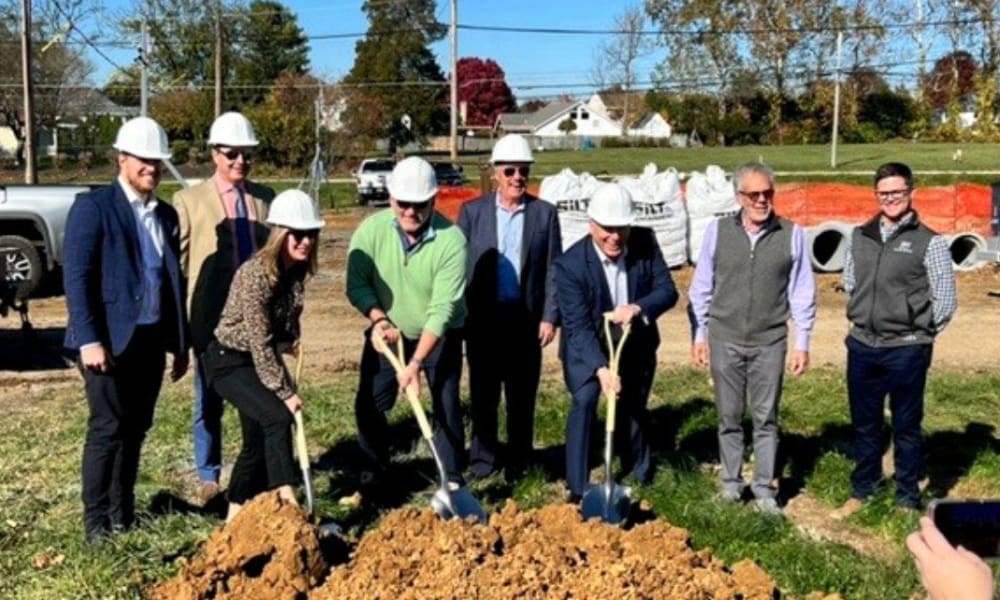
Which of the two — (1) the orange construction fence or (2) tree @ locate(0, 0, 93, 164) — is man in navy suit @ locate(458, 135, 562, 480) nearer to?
(1) the orange construction fence

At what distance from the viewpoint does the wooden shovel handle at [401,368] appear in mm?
5082

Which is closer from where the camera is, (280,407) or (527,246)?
(280,407)

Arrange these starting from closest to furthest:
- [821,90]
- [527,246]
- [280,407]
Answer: [280,407]
[527,246]
[821,90]

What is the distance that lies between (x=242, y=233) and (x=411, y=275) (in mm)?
822

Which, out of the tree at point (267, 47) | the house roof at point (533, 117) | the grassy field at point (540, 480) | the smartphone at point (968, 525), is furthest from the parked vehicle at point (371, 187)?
the house roof at point (533, 117)

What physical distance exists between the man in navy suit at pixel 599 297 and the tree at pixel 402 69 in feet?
165

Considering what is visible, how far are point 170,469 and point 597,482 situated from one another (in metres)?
2.40

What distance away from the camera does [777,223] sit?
5.46 metres

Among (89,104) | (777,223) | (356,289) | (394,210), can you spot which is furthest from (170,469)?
(89,104)

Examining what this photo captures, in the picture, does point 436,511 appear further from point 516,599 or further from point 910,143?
point 910,143

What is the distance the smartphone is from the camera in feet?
5.38

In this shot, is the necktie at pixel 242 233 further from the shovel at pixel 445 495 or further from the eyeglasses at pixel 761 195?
the eyeglasses at pixel 761 195

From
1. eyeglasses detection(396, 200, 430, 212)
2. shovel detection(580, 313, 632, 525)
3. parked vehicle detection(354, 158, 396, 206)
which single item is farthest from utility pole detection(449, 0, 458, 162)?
shovel detection(580, 313, 632, 525)

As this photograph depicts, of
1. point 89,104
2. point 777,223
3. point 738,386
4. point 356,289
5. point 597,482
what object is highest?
point 89,104
